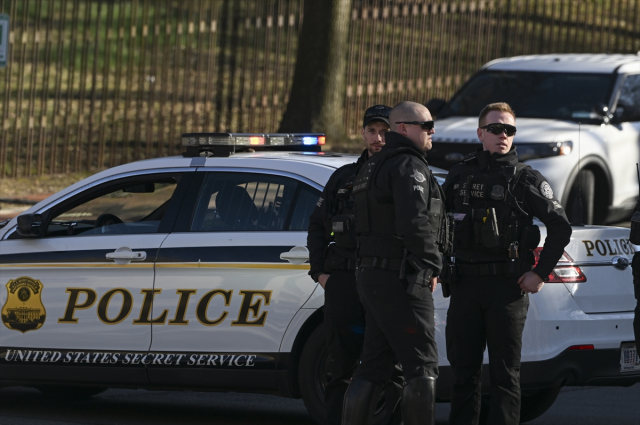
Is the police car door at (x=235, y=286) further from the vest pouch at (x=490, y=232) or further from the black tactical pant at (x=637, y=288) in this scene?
the black tactical pant at (x=637, y=288)

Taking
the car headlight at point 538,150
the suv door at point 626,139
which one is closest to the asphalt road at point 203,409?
the car headlight at point 538,150

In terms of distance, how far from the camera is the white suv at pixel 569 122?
1006 cm

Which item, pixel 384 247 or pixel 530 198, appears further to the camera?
pixel 530 198

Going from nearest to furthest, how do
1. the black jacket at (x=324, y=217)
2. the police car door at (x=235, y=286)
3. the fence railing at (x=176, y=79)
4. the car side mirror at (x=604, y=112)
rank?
the black jacket at (x=324, y=217) < the police car door at (x=235, y=286) < the car side mirror at (x=604, y=112) < the fence railing at (x=176, y=79)

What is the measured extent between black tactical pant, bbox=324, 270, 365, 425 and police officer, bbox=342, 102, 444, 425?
34 cm

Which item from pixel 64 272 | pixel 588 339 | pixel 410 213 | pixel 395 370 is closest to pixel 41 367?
pixel 64 272

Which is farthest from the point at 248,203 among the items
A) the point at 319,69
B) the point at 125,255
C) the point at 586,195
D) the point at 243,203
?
the point at 319,69

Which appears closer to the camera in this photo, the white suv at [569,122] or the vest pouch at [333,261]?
the vest pouch at [333,261]

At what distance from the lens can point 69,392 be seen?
7.04 meters

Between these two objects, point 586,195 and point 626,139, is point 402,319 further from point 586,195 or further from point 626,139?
point 626,139

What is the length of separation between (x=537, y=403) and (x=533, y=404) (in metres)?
0.03

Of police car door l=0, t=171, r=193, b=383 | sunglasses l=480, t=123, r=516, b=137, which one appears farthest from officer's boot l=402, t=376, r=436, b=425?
police car door l=0, t=171, r=193, b=383

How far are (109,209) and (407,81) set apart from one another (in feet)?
33.9

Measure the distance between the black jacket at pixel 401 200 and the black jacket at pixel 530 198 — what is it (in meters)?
0.50
